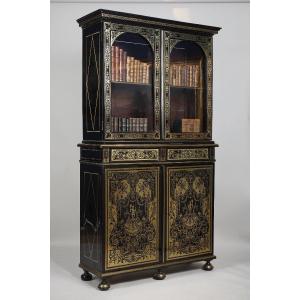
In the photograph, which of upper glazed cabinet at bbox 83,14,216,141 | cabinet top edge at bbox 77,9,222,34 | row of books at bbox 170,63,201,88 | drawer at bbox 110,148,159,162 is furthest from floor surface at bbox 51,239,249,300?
cabinet top edge at bbox 77,9,222,34

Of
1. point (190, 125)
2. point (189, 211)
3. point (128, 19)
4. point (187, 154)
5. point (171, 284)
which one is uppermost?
point (128, 19)

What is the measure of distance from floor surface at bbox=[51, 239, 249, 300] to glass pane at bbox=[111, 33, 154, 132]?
1.35 m

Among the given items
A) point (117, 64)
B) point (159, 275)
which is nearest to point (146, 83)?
point (117, 64)

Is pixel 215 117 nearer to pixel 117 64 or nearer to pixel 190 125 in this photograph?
pixel 190 125

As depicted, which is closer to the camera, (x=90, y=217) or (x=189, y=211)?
(x=90, y=217)

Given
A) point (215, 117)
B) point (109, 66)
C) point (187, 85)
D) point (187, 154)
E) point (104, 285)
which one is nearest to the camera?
point (104, 285)

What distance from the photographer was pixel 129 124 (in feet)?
14.4

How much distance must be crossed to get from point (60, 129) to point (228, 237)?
87.1 inches

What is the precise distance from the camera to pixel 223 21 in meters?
5.56

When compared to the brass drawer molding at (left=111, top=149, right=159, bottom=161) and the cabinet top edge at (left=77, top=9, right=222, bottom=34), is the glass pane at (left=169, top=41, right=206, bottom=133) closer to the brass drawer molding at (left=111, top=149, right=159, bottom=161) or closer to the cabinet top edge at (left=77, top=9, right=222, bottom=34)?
the cabinet top edge at (left=77, top=9, right=222, bottom=34)

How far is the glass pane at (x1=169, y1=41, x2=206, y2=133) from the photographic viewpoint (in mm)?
4677

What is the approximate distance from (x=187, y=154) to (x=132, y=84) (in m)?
0.84
